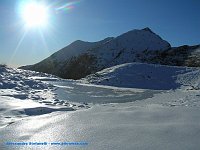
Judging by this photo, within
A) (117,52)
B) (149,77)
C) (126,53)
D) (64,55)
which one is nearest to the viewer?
(149,77)

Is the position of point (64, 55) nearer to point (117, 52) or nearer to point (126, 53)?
point (117, 52)

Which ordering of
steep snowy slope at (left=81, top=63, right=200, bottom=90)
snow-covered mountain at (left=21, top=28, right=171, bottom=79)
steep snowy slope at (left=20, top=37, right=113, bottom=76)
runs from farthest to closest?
steep snowy slope at (left=20, top=37, right=113, bottom=76)
snow-covered mountain at (left=21, top=28, right=171, bottom=79)
steep snowy slope at (left=81, top=63, right=200, bottom=90)

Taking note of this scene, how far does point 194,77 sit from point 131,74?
552cm

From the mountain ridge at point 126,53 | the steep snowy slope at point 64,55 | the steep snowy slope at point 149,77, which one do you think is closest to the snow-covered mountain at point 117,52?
the mountain ridge at point 126,53

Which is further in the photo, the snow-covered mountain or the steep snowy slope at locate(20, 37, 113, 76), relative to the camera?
the steep snowy slope at locate(20, 37, 113, 76)

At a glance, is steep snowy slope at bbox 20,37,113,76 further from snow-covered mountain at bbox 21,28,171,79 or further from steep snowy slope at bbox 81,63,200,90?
steep snowy slope at bbox 81,63,200,90

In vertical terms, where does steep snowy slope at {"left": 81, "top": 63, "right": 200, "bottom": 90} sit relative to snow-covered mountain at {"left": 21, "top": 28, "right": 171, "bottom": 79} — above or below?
below

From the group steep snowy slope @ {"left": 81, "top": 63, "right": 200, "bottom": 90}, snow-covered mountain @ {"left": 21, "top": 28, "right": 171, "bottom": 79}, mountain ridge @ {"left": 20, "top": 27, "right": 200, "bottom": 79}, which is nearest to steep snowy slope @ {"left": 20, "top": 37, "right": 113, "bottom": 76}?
mountain ridge @ {"left": 20, "top": 27, "right": 200, "bottom": 79}

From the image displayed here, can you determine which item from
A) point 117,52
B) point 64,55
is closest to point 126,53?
point 117,52

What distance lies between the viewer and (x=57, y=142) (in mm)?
4121

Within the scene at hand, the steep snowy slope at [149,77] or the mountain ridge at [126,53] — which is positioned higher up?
the mountain ridge at [126,53]

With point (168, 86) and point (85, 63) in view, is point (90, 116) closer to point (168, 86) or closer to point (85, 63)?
point (168, 86)

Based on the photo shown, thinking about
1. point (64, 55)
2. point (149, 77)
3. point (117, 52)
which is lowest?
point (149, 77)

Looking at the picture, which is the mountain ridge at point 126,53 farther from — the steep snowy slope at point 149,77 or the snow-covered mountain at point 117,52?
the steep snowy slope at point 149,77
